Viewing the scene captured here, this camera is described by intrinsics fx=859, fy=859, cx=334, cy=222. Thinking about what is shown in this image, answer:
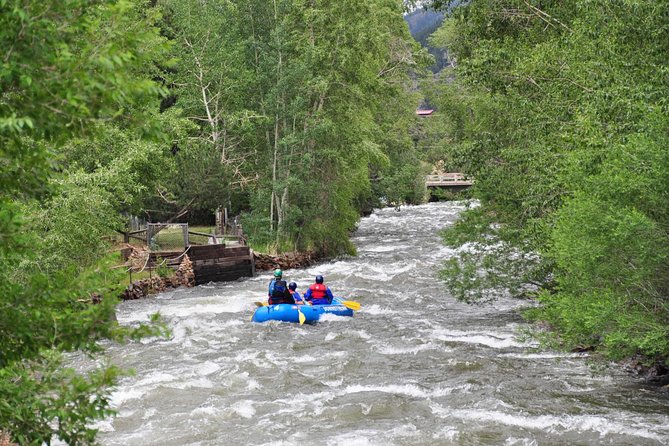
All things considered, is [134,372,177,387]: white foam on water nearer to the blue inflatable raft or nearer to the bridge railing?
the blue inflatable raft

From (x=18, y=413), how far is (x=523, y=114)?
14.2m

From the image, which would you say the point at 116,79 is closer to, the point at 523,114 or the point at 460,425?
the point at 460,425

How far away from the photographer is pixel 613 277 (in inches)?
456

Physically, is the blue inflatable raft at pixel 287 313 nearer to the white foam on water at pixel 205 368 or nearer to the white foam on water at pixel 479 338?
the white foam on water at pixel 479 338

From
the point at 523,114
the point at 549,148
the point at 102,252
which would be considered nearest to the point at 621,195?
the point at 549,148

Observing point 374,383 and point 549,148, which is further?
point 549,148

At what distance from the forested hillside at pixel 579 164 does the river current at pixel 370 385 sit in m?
1.05

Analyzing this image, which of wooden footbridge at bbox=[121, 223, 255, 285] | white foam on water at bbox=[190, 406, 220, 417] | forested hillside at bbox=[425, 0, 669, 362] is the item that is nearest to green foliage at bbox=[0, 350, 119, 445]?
forested hillside at bbox=[425, 0, 669, 362]

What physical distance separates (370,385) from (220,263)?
15469mm

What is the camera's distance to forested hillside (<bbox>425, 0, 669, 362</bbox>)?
36.0 feet

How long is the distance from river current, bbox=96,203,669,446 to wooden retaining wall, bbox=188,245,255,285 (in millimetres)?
4961

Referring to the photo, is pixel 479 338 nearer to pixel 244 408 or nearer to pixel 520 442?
pixel 244 408

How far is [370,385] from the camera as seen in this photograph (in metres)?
14.9

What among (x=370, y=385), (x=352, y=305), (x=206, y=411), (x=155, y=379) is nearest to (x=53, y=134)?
(x=206, y=411)
